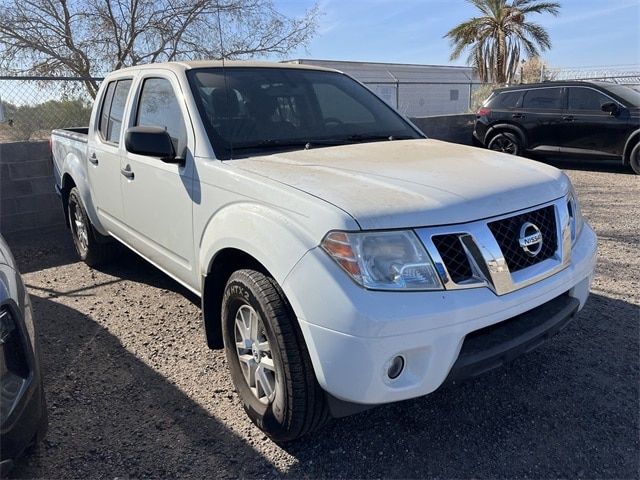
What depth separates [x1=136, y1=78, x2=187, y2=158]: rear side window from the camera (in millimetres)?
3312

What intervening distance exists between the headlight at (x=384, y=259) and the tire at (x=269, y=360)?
0.41 metres

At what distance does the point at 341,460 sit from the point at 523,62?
883 inches

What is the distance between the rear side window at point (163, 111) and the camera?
10.9 ft

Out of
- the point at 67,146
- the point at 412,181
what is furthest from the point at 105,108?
the point at 412,181

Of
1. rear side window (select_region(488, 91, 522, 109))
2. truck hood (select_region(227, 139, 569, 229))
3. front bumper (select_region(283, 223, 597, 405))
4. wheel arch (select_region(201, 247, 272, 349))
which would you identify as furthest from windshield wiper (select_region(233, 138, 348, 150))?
rear side window (select_region(488, 91, 522, 109))

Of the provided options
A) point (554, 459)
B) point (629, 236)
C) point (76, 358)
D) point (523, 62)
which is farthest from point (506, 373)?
point (523, 62)

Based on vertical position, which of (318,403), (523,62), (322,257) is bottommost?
(318,403)

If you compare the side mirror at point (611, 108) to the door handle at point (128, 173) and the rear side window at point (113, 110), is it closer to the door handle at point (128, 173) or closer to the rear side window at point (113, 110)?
the rear side window at point (113, 110)

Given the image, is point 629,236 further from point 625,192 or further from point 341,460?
point 341,460

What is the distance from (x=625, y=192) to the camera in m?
8.23

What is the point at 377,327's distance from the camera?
2.04 meters

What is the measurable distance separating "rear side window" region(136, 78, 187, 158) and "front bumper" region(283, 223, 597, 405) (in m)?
1.52

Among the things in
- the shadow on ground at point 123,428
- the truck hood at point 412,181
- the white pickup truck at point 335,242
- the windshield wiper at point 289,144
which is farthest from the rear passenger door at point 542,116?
the shadow on ground at point 123,428

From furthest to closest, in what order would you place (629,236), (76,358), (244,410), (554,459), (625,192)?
1. (625,192)
2. (629,236)
3. (76,358)
4. (244,410)
5. (554,459)
